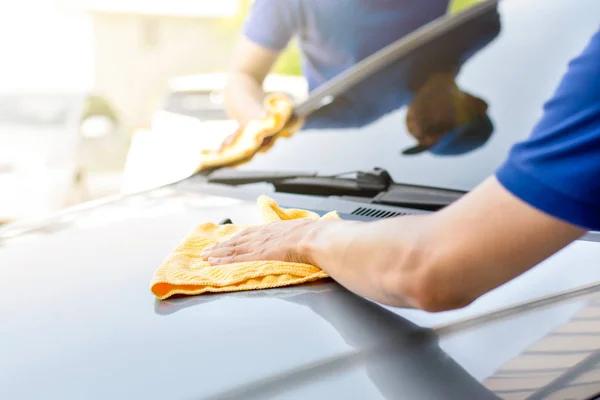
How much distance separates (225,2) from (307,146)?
1333 cm

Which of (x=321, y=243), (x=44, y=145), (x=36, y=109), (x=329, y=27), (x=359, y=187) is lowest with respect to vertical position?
(x=321, y=243)

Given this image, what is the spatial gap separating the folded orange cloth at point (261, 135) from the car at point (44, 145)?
2.61m

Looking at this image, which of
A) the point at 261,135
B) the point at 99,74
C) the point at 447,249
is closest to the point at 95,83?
the point at 99,74

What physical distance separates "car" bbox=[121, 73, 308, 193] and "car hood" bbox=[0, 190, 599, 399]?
979 millimetres

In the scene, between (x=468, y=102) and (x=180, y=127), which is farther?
(x=180, y=127)

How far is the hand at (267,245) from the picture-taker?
1.17 meters

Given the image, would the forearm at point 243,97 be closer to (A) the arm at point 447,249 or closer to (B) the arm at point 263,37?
(B) the arm at point 263,37

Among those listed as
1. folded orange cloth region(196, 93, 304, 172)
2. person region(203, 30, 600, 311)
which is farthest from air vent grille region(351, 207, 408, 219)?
folded orange cloth region(196, 93, 304, 172)

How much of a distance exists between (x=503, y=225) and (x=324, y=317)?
1.05 feet

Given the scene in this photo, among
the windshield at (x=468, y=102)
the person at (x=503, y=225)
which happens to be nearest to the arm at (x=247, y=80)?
the windshield at (x=468, y=102)

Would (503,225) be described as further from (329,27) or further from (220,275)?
(329,27)

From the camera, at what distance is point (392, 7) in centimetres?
286

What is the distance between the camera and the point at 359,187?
5.15 ft

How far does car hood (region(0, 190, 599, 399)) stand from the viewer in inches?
32.3
